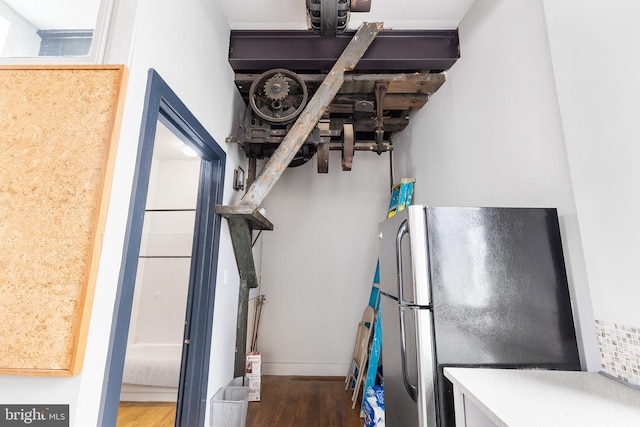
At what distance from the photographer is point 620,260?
97cm

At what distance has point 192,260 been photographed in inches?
74.7

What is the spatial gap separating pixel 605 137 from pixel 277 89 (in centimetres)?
205

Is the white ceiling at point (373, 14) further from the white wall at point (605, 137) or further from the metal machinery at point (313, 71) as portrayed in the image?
the white wall at point (605, 137)

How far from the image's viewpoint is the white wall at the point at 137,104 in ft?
2.82

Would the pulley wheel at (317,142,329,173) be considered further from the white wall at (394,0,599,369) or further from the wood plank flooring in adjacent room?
the wood plank flooring in adjacent room

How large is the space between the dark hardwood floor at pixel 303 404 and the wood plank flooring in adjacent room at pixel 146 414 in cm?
78

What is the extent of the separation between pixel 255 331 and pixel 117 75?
287cm

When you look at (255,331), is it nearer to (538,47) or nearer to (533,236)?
(533,236)

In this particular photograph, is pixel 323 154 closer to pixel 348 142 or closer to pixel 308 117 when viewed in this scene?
pixel 348 142

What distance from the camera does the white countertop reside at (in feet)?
2.37

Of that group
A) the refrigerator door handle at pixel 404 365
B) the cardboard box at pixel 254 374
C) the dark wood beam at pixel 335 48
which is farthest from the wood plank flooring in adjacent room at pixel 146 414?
the dark wood beam at pixel 335 48

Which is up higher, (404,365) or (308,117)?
(308,117)

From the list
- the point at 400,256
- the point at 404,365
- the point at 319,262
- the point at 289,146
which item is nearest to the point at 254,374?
the point at 319,262

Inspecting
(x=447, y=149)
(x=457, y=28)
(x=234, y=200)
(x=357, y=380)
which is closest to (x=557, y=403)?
(x=447, y=149)
